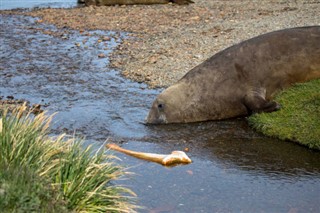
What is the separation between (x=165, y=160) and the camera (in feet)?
24.0

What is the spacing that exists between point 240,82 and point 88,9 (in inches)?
588

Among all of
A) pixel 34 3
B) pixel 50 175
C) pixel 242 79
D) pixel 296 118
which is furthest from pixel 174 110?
pixel 34 3

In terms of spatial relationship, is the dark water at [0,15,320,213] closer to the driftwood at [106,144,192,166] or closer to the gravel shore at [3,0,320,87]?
the driftwood at [106,144,192,166]

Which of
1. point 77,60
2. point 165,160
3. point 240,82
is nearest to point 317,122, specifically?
point 240,82

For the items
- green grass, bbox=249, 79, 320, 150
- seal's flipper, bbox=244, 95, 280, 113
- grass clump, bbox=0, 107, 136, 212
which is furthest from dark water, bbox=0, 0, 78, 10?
grass clump, bbox=0, 107, 136, 212

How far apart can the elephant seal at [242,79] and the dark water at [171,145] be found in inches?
10.6

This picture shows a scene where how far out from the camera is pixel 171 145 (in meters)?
8.09

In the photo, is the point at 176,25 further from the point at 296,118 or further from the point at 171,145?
the point at 171,145

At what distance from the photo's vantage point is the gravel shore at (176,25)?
12695 millimetres

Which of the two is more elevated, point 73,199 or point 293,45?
point 293,45

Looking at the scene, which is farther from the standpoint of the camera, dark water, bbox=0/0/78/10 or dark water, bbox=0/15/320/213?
dark water, bbox=0/0/78/10

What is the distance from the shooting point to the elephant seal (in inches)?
363

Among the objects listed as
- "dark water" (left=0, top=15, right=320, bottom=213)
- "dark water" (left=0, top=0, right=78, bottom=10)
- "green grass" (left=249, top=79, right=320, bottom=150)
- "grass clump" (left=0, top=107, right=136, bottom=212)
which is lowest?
"dark water" (left=0, top=0, right=78, bottom=10)

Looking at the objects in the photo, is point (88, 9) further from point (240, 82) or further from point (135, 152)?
point (135, 152)
